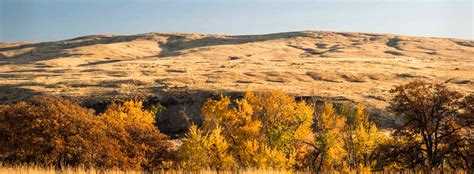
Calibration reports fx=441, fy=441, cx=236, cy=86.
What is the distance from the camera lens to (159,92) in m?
75.1

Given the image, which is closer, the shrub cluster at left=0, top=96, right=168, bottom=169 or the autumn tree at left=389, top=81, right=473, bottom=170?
the autumn tree at left=389, top=81, right=473, bottom=170

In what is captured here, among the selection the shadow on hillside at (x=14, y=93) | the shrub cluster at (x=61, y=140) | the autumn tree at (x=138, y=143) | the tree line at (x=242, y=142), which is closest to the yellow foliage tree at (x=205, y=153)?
the tree line at (x=242, y=142)

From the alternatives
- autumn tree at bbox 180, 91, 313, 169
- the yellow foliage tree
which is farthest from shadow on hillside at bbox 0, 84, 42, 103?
the yellow foliage tree

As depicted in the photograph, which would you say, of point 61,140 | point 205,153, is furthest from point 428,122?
point 61,140

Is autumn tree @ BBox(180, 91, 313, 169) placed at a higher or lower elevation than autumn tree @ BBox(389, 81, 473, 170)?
lower

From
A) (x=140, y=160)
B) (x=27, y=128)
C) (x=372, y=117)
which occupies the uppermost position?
(x=27, y=128)

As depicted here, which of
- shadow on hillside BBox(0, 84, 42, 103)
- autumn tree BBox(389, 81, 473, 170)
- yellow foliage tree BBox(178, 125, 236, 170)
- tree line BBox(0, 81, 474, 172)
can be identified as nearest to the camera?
autumn tree BBox(389, 81, 473, 170)

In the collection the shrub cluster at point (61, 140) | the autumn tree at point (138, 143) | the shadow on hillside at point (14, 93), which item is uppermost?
the shrub cluster at point (61, 140)

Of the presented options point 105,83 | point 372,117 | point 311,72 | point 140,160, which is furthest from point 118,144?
point 311,72

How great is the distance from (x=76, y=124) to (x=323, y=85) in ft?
198

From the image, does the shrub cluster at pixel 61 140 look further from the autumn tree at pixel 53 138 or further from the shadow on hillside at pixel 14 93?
the shadow on hillside at pixel 14 93

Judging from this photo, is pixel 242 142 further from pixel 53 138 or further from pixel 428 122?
pixel 428 122

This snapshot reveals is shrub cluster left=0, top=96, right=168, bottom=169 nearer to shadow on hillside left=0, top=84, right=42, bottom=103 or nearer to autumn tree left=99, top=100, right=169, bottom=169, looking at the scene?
autumn tree left=99, top=100, right=169, bottom=169

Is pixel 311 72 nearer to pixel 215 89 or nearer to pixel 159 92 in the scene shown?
pixel 215 89
